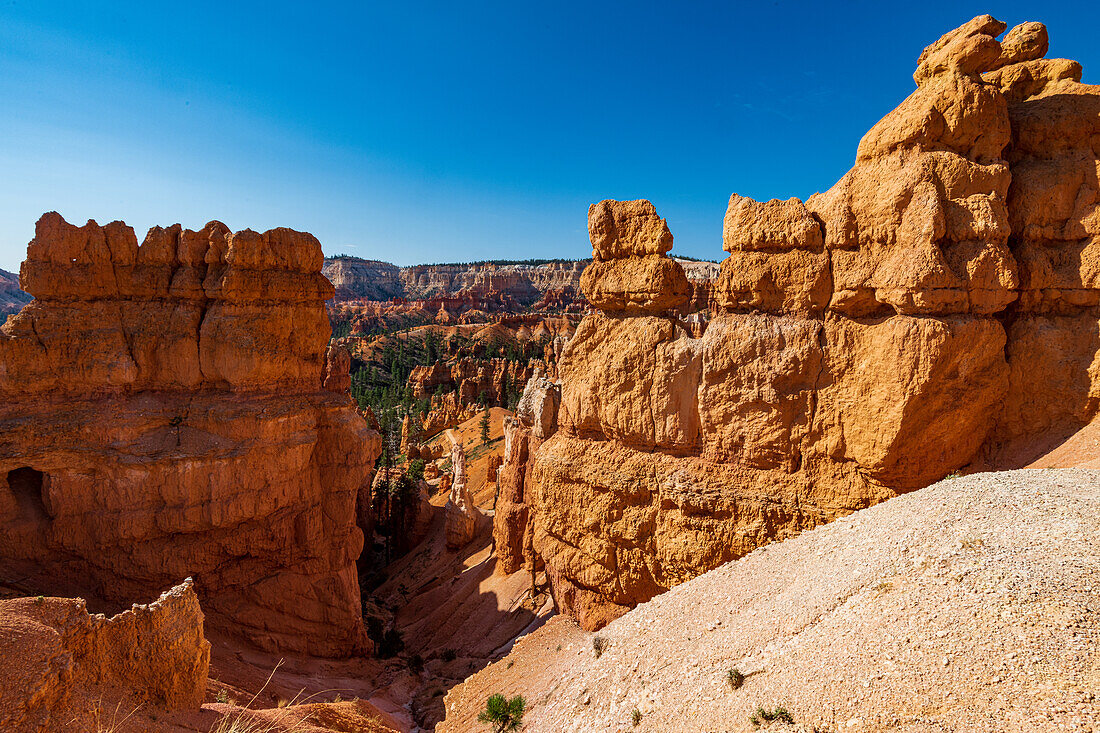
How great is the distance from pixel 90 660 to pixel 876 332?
15615mm

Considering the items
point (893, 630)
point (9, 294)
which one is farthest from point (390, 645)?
point (9, 294)

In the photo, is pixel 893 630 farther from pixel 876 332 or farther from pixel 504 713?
pixel 504 713

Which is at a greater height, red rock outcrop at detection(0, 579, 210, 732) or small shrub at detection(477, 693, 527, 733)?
red rock outcrop at detection(0, 579, 210, 732)

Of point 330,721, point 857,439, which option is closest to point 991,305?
point 857,439

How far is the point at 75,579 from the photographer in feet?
53.0

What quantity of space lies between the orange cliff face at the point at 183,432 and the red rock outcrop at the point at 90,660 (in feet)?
25.9

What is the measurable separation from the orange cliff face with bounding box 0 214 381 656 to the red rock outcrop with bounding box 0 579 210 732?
7902mm

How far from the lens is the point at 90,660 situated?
886 centimetres

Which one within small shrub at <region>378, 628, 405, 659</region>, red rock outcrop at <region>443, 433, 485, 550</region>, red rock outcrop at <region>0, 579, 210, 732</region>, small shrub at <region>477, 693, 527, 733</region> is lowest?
small shrub at <region>378, 628, 405, 659</region>

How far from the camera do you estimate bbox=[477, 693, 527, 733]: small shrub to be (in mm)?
10929

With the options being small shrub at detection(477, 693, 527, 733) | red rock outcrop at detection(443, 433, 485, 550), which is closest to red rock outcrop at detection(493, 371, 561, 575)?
red rock outcrop at detection(443, 433, 485, 550)

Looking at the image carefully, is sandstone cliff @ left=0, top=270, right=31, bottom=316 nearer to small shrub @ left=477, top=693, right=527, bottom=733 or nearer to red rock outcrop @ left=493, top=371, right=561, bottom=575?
red rock outcrop @ left=493, top=371, right=561, bottom=575

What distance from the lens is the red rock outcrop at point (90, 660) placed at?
716 centimetres

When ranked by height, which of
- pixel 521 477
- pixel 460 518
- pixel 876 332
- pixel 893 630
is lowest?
pixel 460 518
